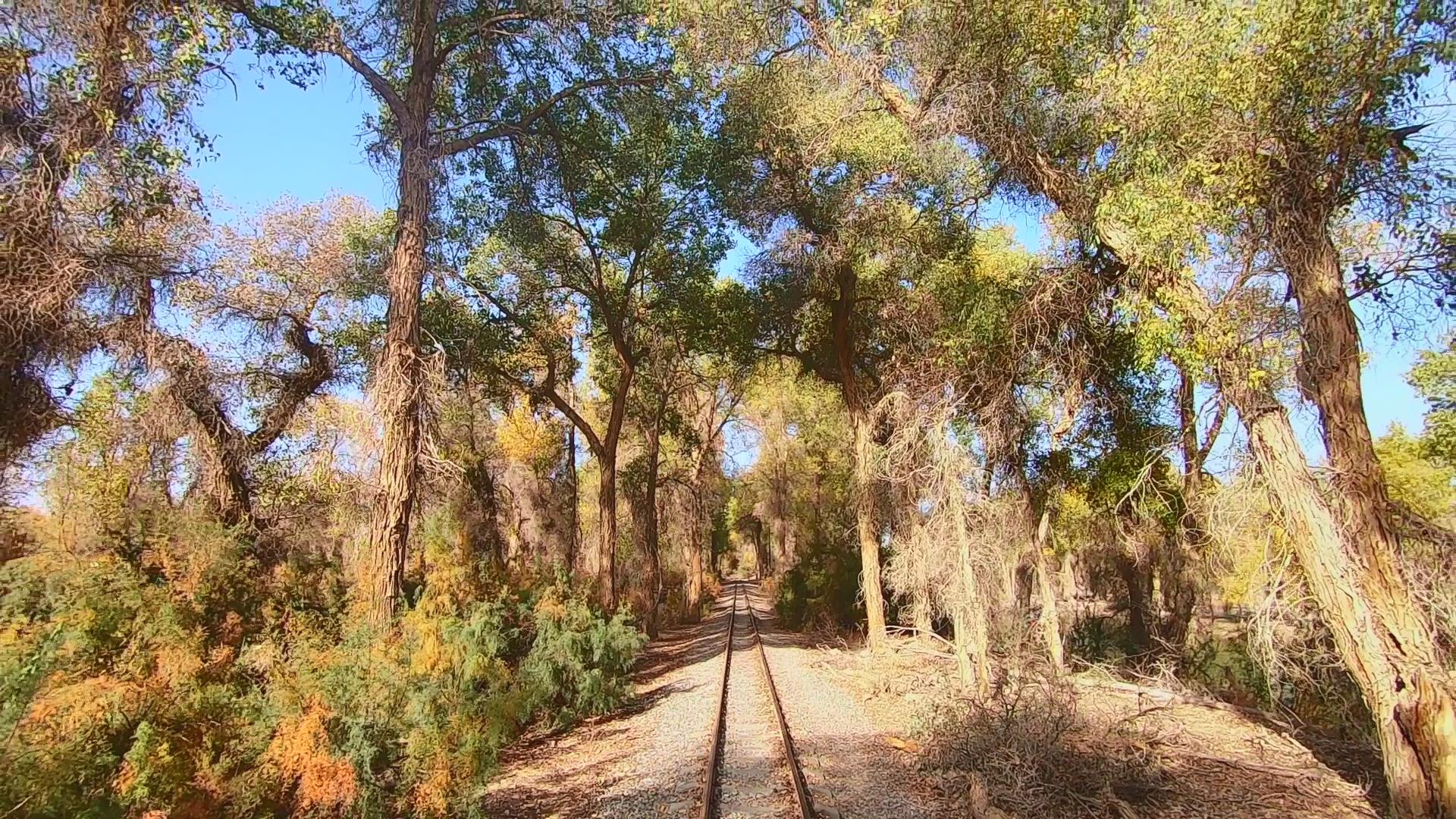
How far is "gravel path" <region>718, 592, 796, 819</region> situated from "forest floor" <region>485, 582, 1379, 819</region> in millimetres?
277

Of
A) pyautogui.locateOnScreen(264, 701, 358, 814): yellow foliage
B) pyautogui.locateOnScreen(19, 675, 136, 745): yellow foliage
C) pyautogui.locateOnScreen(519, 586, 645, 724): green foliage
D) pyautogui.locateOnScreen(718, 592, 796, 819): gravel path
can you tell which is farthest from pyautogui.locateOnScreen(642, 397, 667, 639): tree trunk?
→ pyautogui.locateOnScreen(19, 675, 136, 745): yellow foliage

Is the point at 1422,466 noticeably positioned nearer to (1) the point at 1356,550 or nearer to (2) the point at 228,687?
(1) the point at 1356,550

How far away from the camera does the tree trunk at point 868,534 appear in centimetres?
1584

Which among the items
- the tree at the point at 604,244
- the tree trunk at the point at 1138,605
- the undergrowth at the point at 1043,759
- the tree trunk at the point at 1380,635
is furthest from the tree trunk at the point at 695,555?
the tree trunk at the point at 1380,635

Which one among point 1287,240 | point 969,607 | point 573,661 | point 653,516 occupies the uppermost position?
point 1287,240

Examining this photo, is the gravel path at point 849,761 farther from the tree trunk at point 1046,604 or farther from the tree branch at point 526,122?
the tree branch at point 526,122

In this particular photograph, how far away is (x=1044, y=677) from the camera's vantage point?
8164 millimetres

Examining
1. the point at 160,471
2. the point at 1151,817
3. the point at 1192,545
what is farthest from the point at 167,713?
the point at 1192,545

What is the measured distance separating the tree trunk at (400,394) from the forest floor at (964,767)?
276 cm

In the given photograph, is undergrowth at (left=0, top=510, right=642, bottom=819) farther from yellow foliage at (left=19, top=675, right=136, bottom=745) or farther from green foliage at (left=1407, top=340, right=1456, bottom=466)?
green foliage at (left=1407, top=340, right=1456, bottom=466)

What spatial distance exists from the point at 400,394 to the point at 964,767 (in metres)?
7.61

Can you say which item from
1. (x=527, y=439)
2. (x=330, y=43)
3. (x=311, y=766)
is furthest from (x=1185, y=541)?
(x=527, y=439)

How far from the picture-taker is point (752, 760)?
858 centimetres

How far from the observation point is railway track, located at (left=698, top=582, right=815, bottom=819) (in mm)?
6863
